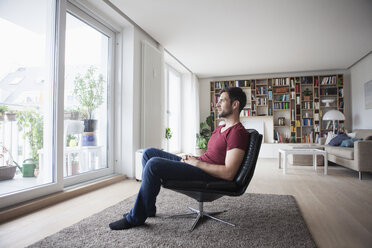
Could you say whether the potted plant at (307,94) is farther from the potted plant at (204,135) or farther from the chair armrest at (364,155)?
the chair armrest at (364,155)

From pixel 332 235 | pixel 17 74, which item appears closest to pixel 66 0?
pixel 17 74

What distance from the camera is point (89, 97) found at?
138 inches

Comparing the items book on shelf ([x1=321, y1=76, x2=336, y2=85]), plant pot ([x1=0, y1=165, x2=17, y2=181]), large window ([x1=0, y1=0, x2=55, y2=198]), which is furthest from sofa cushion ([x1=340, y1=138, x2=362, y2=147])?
plant pot ([x1=0, y1=165, x2=17, y2=181])

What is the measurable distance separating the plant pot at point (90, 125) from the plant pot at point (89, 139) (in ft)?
0.18

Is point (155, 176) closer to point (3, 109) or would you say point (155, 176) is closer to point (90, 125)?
point (3, 109)

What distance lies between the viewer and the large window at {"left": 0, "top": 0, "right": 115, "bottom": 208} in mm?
2373

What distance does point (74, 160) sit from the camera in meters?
3.23

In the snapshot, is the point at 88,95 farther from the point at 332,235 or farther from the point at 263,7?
the point at 332,235

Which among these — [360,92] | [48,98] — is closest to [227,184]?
[48,98]

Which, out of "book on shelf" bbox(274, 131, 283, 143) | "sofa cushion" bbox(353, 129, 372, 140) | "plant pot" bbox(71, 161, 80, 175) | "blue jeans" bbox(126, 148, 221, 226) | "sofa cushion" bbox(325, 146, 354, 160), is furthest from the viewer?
"book on shelf" bbox(274, 131, 283, 143)

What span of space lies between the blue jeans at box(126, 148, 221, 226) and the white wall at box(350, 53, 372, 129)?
5.91 meters

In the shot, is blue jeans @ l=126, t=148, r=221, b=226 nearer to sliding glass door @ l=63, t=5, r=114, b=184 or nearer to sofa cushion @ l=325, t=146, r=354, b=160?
sliding glass door @ l=63, t=5, r=114, b=184

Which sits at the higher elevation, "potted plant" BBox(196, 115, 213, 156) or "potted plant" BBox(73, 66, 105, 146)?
"potted plant" BBox(73, 66, 105, 146)

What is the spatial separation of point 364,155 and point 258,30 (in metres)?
2.60
